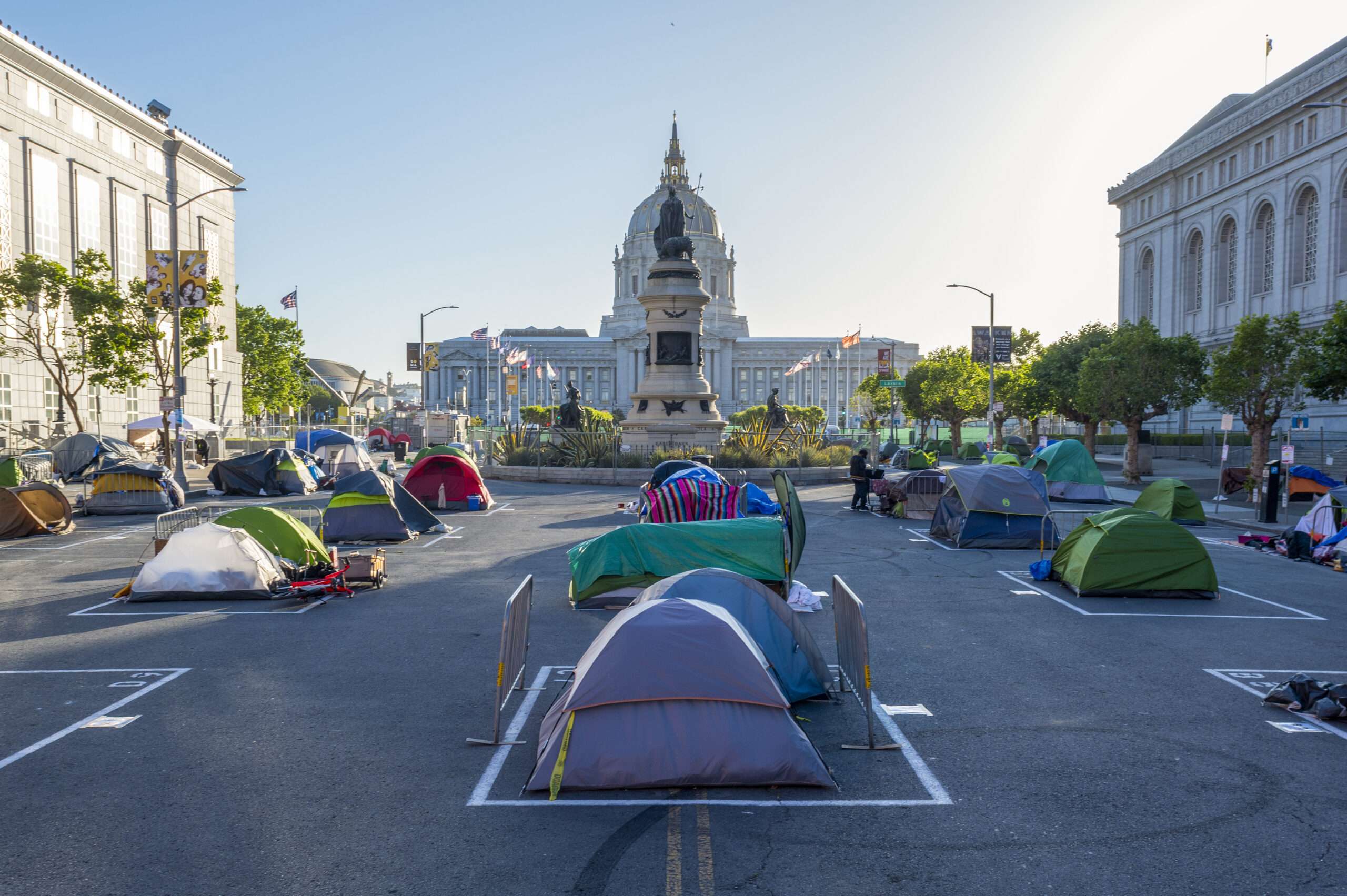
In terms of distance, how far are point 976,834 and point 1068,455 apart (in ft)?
83.8

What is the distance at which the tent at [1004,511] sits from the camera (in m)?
19.0

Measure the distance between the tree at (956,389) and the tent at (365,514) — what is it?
1863 inches

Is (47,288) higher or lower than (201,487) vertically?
higher

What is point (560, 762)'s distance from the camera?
6711 mm

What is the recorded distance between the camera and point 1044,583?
15.2m

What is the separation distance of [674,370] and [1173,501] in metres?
21.3

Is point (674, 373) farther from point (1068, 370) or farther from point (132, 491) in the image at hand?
point (1068, 370)

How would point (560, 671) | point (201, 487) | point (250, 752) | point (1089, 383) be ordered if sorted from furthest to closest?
point (1089, 383) → point (201, 487) → point (560, 671) → point (250, 752)

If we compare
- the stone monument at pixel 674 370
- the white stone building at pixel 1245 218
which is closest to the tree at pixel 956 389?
the white stone building at pixel 1245 218

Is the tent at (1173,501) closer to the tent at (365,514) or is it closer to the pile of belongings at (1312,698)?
the pile of belongings at (1312,698)

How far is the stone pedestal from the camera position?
38.9 meters

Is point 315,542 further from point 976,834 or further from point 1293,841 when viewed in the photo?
point 1293,841

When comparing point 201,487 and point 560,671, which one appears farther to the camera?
point 201,487

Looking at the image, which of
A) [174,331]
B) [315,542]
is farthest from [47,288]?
[315,542]
